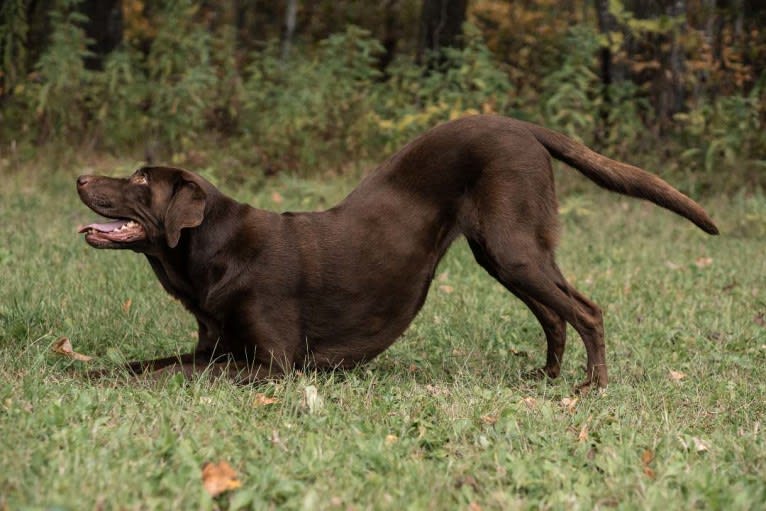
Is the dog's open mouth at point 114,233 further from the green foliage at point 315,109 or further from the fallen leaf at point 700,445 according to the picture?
the green foliage at point 315,109

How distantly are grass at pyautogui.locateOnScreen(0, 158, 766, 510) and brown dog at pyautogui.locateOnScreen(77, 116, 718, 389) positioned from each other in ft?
0.83

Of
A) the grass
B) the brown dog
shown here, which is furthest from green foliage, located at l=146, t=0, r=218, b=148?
the brown dog

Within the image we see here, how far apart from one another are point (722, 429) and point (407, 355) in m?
1.78

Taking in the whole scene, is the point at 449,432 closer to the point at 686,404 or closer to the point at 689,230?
the point at 686,404

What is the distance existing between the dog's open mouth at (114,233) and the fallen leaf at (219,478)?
1.55 metres

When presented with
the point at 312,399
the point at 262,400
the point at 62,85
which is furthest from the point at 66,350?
the point at 62,85

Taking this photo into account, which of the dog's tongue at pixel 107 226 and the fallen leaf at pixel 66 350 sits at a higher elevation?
the dog's tongue at pixel 107 226

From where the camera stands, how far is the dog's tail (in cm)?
483

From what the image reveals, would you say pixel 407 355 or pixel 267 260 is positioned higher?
pixel 267 260

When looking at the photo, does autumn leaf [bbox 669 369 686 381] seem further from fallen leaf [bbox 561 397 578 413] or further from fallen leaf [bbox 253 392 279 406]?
fallen leaf [bbox 253 392 279 406]

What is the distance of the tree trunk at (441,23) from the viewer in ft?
42.9

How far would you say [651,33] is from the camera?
39.6 ft

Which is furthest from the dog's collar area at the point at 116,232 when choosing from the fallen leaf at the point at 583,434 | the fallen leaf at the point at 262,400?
the fallen leaf at the point at 583,434

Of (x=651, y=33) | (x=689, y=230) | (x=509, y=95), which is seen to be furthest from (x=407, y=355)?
(x=651, y=33)
